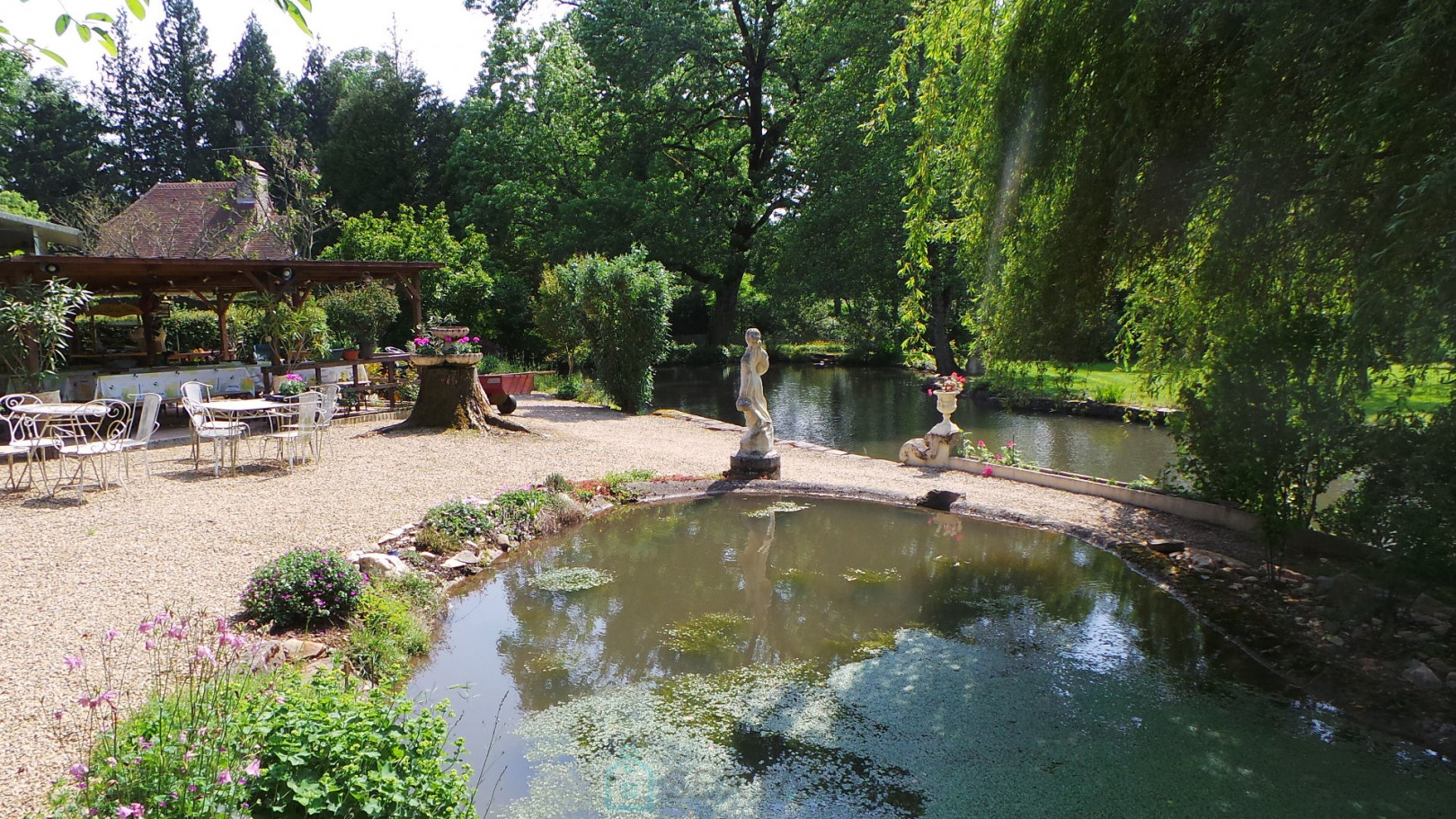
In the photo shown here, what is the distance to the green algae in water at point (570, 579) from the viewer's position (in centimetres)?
673

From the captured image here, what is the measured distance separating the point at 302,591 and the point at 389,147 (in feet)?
113

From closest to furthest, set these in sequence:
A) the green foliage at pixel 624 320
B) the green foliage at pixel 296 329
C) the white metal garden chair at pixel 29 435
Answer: the white metal garden chair at pixel 29 435 < the green foliage at pixel 296 329 < the green foliage at pixel 624 320

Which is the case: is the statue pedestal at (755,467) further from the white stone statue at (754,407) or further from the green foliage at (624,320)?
the green foliage at (624,320)

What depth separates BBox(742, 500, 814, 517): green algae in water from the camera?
358 inches

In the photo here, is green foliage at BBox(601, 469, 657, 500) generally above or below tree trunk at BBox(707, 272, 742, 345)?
below

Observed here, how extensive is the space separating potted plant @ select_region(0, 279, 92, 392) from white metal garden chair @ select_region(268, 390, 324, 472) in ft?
10.6

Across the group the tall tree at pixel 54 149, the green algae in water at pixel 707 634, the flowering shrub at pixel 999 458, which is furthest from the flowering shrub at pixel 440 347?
the tall tree at pixel 54 149

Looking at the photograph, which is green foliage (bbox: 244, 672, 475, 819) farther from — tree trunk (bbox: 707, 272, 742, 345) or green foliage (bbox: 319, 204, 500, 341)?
tree trunk (bbox: 707, 272, 742, 345)

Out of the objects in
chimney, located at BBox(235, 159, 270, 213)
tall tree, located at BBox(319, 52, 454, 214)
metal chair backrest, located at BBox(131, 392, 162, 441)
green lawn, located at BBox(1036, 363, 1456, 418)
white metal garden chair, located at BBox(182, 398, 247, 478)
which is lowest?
white metal garden chair, located at BBox(182, 398, 247, 478)

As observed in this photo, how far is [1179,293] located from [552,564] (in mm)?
5848

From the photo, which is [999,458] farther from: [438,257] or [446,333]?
[438,257]

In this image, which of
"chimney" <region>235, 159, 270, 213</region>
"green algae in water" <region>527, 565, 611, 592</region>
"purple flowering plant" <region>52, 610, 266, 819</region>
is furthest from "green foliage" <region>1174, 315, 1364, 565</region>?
"chimney" <region>235, 159, 270, 213</region>

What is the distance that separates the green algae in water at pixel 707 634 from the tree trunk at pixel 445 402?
7885mm

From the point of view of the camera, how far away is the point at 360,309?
1984cm
